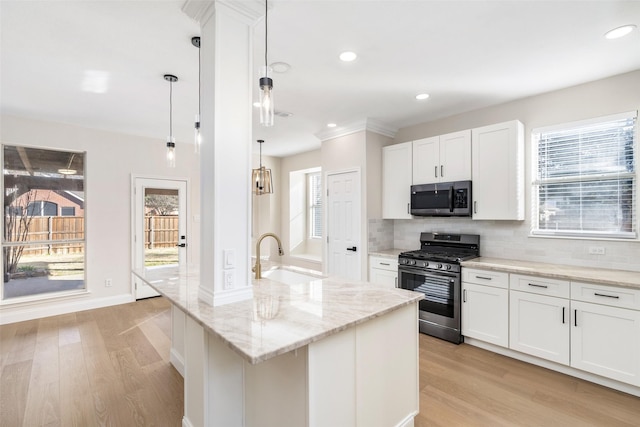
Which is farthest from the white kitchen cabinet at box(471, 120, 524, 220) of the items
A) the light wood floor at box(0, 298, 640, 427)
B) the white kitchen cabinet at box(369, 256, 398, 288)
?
the light wood floor at box(0, 298, 640, 427)

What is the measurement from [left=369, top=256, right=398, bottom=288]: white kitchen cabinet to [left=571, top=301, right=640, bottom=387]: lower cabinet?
178 cm

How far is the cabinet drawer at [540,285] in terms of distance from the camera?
8.79 feet

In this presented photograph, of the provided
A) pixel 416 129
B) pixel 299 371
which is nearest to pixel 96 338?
pixel 299 371

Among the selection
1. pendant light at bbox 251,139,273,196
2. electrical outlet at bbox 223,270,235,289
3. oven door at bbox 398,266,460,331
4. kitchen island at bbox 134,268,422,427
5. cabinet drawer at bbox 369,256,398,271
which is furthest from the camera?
pendant light at bbox 251,139,273,196

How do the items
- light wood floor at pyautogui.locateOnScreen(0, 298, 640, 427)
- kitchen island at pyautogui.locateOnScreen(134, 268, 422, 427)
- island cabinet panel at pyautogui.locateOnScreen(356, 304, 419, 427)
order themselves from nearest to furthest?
kitchen island at pyautogui.locateOnScreen(134, 268, 422, 427) → island cabinet panel at pyautogui.locateOnScreen(356, 304, 419, 427) → light wood floor at pyautogui.locateOnScreen(0, 298, 640, 427)

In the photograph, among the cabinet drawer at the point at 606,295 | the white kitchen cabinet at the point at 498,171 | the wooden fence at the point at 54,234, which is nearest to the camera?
the cabinet drawer at the point at 606,295

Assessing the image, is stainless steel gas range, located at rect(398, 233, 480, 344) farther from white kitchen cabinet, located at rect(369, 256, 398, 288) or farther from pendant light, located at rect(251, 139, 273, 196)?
pendant light, located at rect(251, 139, 273, 196)

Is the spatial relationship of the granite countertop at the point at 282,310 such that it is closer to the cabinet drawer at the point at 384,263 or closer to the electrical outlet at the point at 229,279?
the electrical outlet at the point at 229,279

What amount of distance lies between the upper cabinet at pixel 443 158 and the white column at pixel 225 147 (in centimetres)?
267

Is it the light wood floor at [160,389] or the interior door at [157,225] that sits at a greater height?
the interior door at [157,225]

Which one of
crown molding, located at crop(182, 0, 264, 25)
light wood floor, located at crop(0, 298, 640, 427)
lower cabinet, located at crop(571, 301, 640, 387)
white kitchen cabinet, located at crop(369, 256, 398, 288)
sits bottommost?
light wood floor, located at crop(0, 298, 640, 427)

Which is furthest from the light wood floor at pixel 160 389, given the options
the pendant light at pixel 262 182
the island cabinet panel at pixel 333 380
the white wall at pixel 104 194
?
the pendant light at pixel 262 182

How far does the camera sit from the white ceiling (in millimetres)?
2008

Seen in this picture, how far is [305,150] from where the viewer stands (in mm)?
6223
